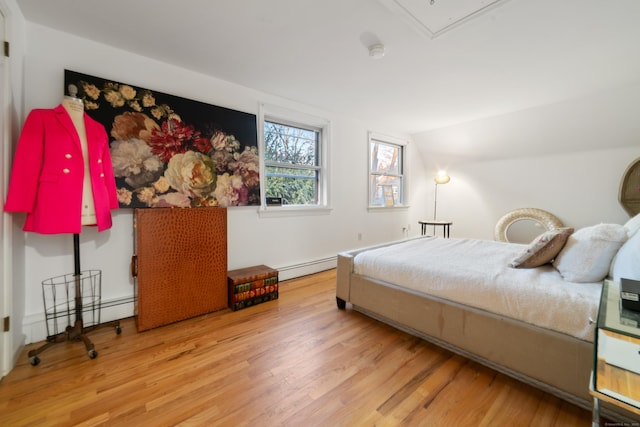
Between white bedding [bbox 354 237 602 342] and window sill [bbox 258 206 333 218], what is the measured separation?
1210 millimetres

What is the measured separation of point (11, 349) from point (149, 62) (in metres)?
2.32

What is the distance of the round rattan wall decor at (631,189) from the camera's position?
3.18m

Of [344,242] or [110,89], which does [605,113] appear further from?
[110,89]

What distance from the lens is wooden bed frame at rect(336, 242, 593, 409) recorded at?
4.24ft

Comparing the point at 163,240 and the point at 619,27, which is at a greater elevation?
the point at 619,27

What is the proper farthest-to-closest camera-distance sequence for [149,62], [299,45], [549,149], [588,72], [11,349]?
[549,149] → [588,72] → [149,62] → [299,45] → [11,349]

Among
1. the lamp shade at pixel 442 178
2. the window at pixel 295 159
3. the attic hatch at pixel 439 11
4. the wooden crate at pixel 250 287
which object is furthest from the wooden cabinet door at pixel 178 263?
the lamp shade at pixel 442 178

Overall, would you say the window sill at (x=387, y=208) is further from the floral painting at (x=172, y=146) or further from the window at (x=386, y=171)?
the floral painting at (x=172, y=146)

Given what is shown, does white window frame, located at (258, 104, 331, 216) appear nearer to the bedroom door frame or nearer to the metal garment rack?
the metal garment rack

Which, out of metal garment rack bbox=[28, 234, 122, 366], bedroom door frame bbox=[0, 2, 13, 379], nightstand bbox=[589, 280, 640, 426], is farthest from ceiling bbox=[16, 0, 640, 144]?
nightstand bbox=[589, 280, 640, 426]

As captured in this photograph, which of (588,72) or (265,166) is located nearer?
(588,72)

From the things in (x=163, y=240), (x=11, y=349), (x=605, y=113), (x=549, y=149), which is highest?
(x=605, y=113)

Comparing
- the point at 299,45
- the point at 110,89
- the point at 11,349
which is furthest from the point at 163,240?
the point at 299,45

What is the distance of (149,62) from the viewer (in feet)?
7.43
